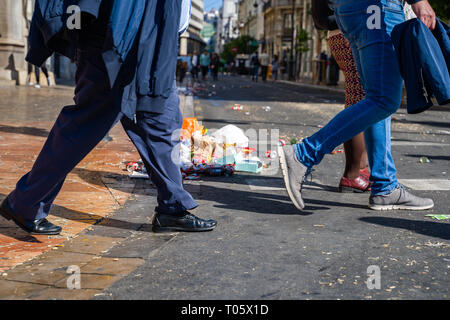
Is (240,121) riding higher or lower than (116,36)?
lower

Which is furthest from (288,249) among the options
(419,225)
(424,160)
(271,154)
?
(424,160)

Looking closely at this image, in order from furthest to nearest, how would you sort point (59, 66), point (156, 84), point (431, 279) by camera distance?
point (59, 66) → point (156, 84) → point (431, 279)

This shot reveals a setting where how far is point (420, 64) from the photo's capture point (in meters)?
3.28

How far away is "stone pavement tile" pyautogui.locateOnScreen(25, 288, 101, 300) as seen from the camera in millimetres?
2207

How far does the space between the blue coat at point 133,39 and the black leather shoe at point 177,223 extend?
642 mm

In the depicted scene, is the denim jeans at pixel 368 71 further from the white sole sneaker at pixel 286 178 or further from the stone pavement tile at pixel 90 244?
the stone pavement tile at pixel 90 244

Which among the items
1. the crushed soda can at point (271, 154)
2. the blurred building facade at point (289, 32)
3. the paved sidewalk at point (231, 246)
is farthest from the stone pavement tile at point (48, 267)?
the blurred building facade at point (289, 32)

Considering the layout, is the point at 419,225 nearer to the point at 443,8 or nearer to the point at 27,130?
the point at 27,130

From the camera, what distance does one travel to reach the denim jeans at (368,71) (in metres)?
3.41

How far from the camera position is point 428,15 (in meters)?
3.39

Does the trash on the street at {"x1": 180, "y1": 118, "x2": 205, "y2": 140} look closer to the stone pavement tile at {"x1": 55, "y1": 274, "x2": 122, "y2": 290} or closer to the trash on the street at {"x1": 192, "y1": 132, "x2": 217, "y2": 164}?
the trash on the street at {"x1": 192, "y1": 132, "x2": 217, "y2": 164}
